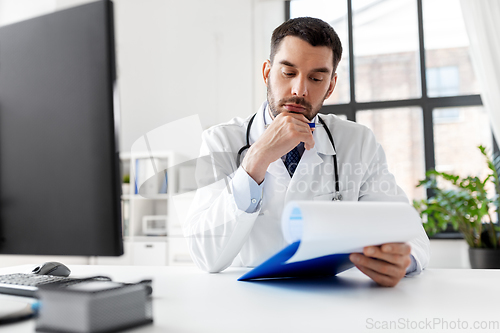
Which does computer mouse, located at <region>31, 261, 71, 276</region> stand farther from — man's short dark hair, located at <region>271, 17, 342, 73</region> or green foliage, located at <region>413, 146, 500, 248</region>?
green foliage, located at <region>413, 146, 500, 248</region>

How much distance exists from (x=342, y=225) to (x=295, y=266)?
152 mm

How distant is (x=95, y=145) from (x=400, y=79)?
3.74 m

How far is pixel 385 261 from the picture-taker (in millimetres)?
717

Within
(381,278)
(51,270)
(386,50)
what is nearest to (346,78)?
(386,50)

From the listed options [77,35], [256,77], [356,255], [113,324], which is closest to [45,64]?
[77,35]

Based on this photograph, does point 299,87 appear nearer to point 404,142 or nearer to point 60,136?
point 60,136

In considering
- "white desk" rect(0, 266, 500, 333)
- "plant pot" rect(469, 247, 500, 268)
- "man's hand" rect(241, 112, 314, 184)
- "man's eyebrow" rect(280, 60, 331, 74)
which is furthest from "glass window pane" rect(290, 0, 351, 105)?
"white desk" rect(0, 266, 500, 333)

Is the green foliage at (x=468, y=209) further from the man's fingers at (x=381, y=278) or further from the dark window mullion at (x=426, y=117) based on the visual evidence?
the man's fingers at (x=381, y=278)

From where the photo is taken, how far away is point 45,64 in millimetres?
519

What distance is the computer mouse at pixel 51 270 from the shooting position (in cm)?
80

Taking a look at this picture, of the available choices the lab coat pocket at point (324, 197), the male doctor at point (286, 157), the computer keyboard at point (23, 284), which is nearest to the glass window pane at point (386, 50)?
the male doctor at point (286, 157)

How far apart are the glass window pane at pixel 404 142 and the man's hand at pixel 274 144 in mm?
2813

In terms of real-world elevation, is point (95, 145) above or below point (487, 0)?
below

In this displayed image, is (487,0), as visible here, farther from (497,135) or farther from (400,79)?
(497,135)
